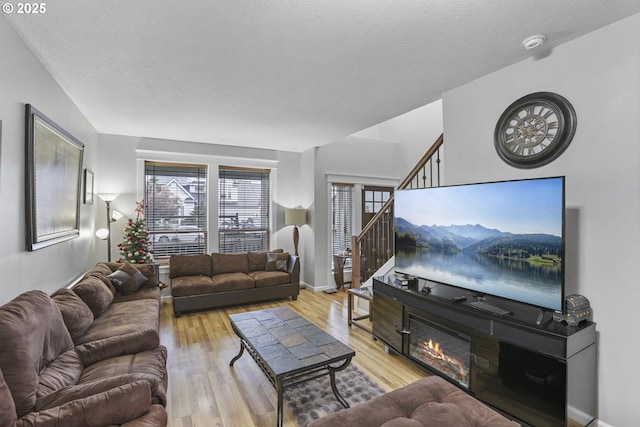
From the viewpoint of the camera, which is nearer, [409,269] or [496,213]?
[496,213]

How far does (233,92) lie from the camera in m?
3.02

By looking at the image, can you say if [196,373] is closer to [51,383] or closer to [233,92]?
[51,383]

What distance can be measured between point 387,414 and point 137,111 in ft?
12.9

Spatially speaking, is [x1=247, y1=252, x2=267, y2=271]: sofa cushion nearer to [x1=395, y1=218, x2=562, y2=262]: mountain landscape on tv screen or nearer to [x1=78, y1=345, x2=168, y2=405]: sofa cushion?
[x1=395, y1=218, x2=562, y2=262]: mountain landscape on tv screen

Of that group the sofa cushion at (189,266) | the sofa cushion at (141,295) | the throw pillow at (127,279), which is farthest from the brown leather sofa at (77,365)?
the sofa cushion at (189,266)

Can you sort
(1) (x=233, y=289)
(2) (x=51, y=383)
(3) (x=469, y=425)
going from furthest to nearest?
1. (1) (x=233, y=289)
2. (2) (x=51, y=383)
3. (3) (x=469, y=425)

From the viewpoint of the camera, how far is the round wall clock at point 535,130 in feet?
7.22

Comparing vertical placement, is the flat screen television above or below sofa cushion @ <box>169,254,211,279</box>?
above

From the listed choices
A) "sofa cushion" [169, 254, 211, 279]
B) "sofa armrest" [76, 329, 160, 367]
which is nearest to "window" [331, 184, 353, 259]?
"sofa cushion" [169, 254, 211, 279]

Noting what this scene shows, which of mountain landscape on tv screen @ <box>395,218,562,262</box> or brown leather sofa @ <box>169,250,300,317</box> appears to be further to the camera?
brown leather sofa @ <box>169,250,300,317</box>

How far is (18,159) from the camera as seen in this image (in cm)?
210

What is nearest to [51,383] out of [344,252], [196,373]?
[196,373]

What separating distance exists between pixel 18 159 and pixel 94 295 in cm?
139

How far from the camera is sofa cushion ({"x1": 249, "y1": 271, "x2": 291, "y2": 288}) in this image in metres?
4.77
